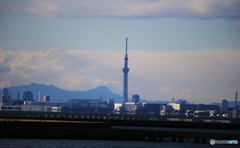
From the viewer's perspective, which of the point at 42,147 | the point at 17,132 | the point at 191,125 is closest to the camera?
the point at 42,147

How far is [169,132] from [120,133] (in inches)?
447

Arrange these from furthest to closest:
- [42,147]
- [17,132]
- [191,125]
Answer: [191,125]
[17,132]
[42,147]

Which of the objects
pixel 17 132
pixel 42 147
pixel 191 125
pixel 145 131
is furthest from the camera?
pixel 191 125

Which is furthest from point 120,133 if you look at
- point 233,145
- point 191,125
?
point 191,125

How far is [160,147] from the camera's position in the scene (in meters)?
90.4

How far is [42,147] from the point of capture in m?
81.1

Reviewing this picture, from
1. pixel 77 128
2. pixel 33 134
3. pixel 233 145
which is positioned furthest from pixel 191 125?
pixel 33 134

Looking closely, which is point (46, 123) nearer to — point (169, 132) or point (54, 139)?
point (54, 139)

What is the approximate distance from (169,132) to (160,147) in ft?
13.5

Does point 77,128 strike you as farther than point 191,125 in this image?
No

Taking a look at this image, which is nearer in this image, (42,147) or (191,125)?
(42,147)

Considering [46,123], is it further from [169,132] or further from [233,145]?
[233,145]

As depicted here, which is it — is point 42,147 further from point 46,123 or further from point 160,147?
point 160,147

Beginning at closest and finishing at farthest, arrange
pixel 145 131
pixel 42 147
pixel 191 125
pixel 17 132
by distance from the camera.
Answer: pixel 42 147
pixel 17 132
pixel 145 131
pixel 191 125
